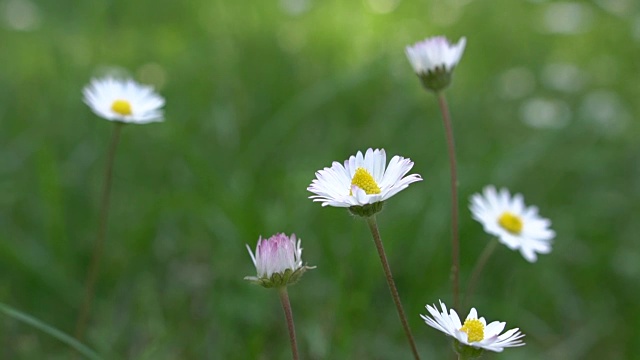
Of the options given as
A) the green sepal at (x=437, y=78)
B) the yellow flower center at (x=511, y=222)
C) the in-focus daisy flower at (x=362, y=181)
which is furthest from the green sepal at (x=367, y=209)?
the yellow flower center at (x=511, y=222)

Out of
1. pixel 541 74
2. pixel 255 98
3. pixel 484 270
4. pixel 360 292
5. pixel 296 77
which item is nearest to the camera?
pixel 360 292

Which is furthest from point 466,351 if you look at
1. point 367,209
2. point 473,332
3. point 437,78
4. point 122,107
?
point 122,107

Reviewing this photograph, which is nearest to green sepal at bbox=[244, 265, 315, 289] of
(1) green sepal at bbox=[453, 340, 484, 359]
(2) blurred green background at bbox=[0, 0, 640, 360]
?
(1) green sepal at bbox=[453, 340, 484, 359]

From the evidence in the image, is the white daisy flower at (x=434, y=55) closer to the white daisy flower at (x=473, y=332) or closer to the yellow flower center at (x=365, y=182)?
the yellow flower center at (x=365, y=182)

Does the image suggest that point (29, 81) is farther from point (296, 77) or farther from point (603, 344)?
point (603, 344)

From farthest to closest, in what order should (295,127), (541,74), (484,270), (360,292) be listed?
(541,74) → (295,127) → (484,270) → (360,292)

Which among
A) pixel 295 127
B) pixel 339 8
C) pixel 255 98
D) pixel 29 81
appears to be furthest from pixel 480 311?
pixel 339 8
